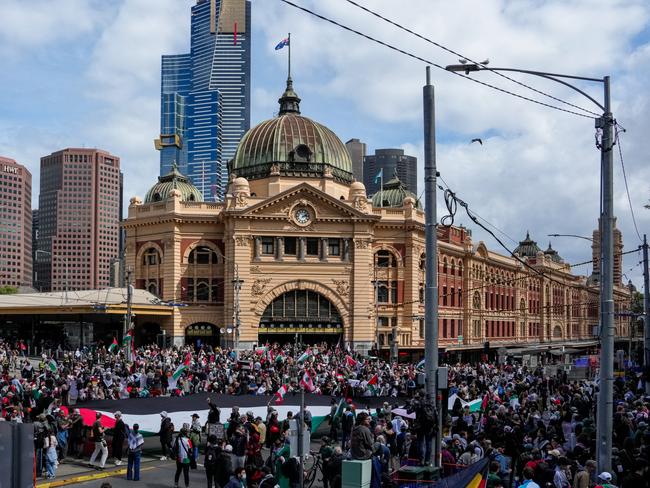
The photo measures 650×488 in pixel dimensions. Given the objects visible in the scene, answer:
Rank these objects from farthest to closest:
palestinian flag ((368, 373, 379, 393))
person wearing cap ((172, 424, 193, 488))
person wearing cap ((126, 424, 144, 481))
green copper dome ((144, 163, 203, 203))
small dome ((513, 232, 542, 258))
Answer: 1. small dome ((513, 232, 542, 258))
2. green copper dome ((144, 163, 203, 203))
3. palestinian flag ((368, 373, 379, 393))
4. person wearing cap ((126, 424, 144, 481))
5. person wearing cap ((172, 424, 193, 488))

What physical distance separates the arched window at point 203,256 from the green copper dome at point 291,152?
347 inches

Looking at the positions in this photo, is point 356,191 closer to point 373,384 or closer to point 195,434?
→ point 373,384

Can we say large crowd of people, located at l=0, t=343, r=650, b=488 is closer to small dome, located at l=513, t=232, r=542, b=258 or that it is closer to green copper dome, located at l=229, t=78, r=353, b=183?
green copper dome, located at l=229, t=78, r=353, b=183

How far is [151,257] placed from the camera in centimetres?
6788

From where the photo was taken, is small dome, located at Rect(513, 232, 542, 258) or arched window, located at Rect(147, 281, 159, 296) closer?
arched window, located at Rect(147, 281, 159, 296)

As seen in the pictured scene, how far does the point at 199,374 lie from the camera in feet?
122

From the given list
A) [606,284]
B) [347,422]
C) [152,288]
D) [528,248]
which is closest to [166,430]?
[347,422]

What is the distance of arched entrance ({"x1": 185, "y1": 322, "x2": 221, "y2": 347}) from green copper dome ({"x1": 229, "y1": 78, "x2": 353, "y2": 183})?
14.4m

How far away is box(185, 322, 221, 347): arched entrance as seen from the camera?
65.9 metres

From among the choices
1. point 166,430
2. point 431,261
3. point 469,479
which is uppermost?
point 431,261

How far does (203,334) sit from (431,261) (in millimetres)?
51936

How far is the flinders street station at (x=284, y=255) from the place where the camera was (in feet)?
209

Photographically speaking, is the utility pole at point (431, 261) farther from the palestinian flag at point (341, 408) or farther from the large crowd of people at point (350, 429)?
the palestinian flag at point (341, 408)

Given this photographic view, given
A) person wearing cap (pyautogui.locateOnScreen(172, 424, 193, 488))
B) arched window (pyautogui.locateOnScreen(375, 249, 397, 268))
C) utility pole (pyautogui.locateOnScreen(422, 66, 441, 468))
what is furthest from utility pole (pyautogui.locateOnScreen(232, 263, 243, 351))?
utility pole (pyautogui.locateOnScreen(422, 66, 441, 468))
